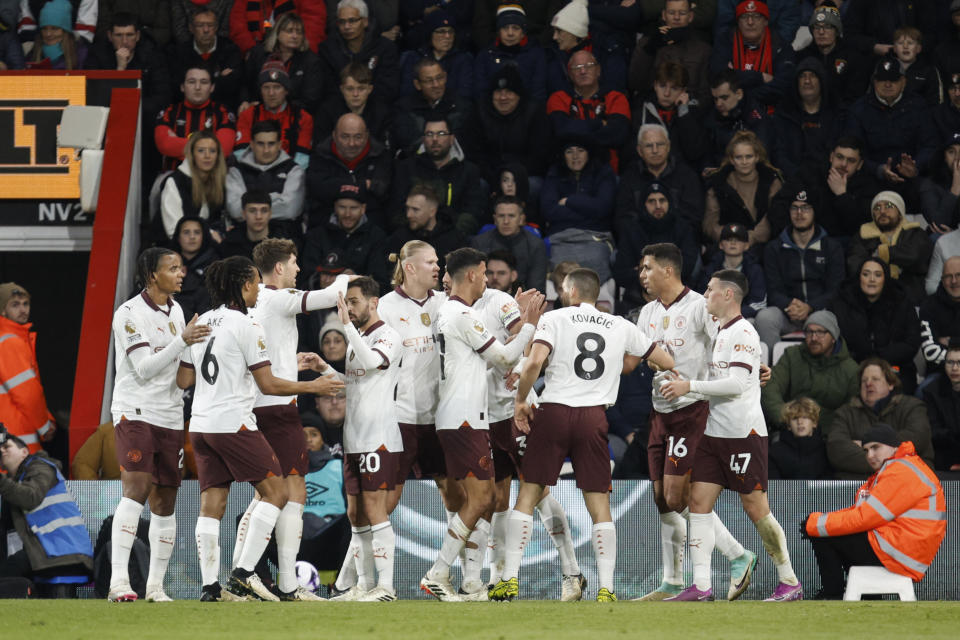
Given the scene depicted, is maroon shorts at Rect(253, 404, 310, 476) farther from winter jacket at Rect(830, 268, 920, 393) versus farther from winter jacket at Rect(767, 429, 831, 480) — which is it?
winter jacket at Rect(830, 268, 920, 393)

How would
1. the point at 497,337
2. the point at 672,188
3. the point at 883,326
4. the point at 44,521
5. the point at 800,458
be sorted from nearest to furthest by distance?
the point at 497,337 → the point at 44,521 → the point at 800,458 → the point at 883,326 → the point at 672,188

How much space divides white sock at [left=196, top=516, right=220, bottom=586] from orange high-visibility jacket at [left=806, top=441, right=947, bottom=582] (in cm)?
456

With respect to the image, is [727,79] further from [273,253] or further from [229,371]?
[229,371]

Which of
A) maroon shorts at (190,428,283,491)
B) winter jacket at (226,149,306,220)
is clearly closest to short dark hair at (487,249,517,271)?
winter jacket at (226,149,306,220)

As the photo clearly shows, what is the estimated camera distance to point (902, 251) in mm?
13273

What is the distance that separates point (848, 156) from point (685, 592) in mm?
6205

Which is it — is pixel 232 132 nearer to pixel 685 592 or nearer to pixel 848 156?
pixel 848 156

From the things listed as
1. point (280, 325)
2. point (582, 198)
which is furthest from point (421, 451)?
point (582, 198)

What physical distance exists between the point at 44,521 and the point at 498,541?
3.40 m

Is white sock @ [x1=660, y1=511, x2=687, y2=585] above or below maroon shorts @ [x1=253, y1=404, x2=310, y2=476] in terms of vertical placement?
below

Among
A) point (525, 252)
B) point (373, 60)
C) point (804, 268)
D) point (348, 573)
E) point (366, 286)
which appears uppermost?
point (373, 60)

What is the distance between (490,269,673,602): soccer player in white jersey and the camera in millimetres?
8820

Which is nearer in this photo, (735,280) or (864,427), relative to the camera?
(735,280)

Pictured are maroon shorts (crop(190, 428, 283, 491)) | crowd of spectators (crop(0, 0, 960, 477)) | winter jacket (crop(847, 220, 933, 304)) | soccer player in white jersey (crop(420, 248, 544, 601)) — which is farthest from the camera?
winter jacket (crop(847, 220, 933, 304))
